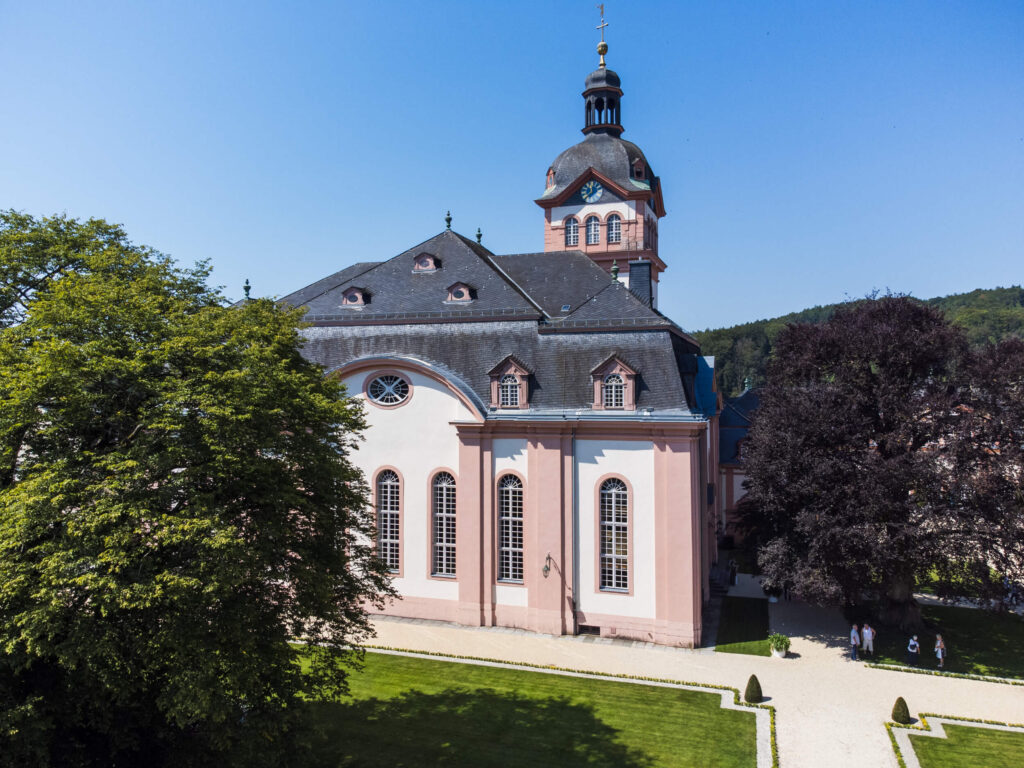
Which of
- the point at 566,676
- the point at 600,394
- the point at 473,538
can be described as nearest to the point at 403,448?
the point at 473,538

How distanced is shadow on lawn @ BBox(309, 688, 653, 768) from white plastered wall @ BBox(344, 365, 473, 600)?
7.52 meters

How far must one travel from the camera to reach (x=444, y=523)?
3138 cm

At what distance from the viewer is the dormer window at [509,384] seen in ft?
99.3

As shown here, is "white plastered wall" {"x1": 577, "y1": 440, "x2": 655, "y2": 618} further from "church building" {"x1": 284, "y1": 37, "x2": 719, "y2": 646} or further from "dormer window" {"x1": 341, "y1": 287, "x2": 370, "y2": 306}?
"dormer window" {"x1": 341, "y1": 287, "x2": 370, "y2": 306}

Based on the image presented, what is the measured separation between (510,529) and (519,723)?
9470 millimetres

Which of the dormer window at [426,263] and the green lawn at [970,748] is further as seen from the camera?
the dormer window at [426,263]

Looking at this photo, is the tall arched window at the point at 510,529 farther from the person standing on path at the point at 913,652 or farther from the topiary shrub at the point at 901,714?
the person standing on path at the point at 913,652

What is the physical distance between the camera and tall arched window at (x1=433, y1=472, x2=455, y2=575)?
103 ft

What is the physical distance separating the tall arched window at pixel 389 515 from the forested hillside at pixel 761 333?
3874 inches

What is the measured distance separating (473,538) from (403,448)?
497 centimetres

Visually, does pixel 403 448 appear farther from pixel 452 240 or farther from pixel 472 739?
pixel 472 739

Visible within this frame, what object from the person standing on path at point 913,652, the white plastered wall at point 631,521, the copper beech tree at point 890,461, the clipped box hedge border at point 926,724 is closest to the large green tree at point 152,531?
the white plastered wall at point 631,521

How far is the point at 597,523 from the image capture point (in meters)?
29.4

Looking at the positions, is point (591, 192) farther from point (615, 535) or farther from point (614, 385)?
point (615, 535)
